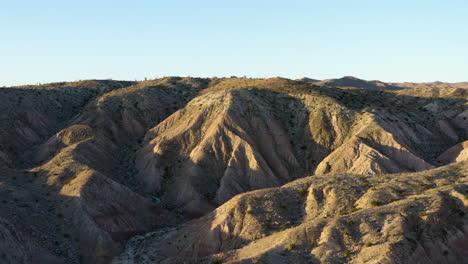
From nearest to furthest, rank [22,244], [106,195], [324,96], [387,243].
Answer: [387,243]
[22,244]
[106,195]
[324,96]

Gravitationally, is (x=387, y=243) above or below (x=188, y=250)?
A: above

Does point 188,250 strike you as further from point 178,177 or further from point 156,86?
point 156,86

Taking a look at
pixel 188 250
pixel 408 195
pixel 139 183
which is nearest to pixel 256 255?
pixel 188 250

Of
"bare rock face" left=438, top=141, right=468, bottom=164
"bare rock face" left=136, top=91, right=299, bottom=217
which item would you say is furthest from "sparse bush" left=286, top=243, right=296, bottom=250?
"bare rock face" left=438, top=141, right=468, bottom=164

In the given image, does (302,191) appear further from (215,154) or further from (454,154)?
(454,154)

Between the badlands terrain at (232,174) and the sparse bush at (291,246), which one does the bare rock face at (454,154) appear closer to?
the badlands terrain at (232,174)

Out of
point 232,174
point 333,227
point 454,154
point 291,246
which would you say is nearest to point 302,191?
point 333,227

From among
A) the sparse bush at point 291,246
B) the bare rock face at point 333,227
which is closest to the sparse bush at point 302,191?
the bare rock face at point 333,227

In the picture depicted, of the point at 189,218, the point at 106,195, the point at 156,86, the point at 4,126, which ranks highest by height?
the point at 156,86
